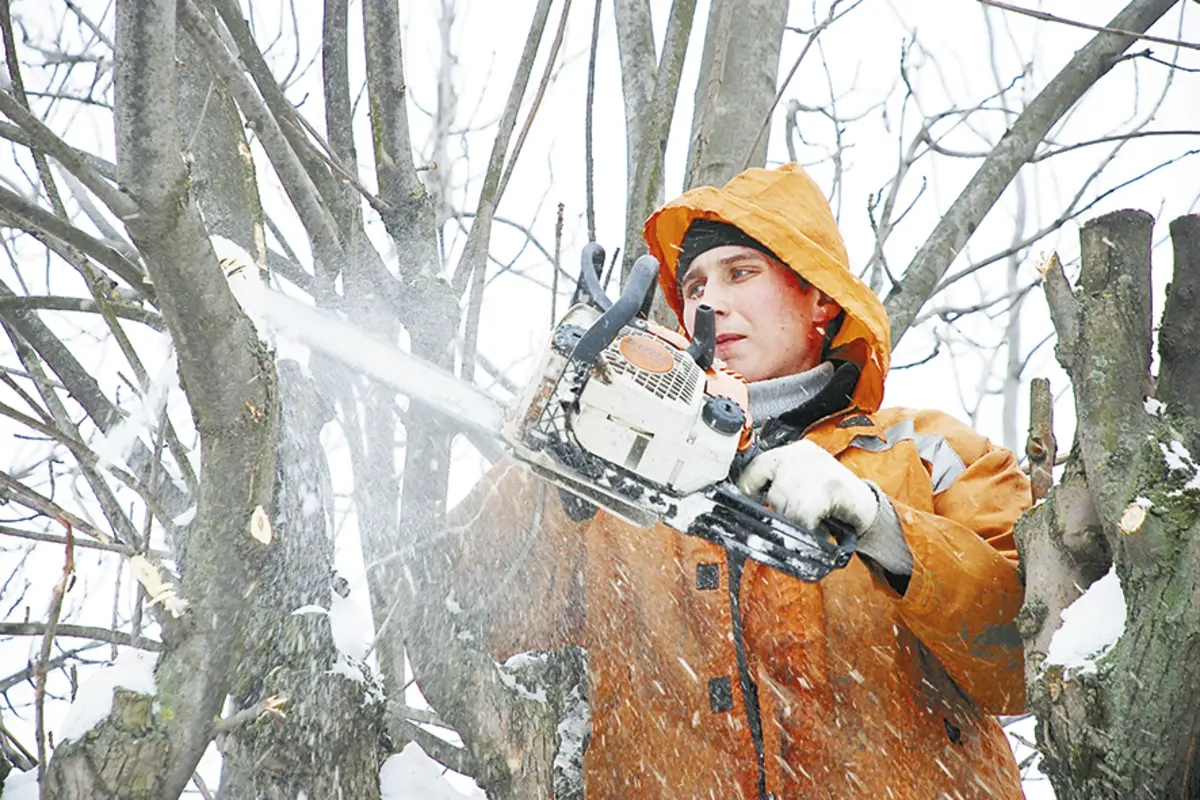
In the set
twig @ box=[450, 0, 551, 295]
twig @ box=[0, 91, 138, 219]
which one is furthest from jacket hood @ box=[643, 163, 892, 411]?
twig @ box=[0, 91, 138, 219]

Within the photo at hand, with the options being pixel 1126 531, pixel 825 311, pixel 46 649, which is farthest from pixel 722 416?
pixel 46 649

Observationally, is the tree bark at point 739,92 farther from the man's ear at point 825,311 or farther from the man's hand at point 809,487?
the man's hand at point 809,487

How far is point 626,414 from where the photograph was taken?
192 cm

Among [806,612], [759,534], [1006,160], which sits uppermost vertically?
[1006,160]

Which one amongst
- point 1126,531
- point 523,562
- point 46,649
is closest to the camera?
point 46,649

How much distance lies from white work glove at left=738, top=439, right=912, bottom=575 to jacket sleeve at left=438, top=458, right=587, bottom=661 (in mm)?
485

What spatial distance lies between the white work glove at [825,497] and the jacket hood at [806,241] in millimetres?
626

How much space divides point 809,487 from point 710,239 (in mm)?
1116

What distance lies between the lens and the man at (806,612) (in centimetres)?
211

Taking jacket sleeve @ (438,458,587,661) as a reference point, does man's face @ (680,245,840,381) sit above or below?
above

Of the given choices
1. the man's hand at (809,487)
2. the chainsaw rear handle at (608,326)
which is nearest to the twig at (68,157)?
the chainsaw rear handle at (608,326)

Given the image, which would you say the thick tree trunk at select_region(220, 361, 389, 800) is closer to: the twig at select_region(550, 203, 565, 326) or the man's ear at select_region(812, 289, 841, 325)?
the twig at select_region(550, 203, 565, 326)

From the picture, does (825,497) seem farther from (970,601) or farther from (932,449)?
(932,449)

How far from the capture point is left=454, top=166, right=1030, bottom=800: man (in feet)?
6.93
